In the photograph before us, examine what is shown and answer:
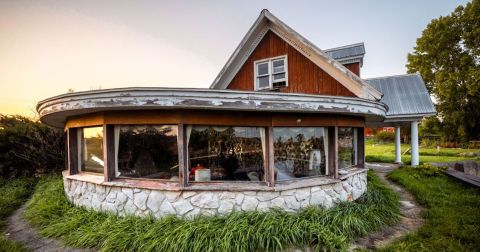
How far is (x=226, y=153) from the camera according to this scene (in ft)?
15.6

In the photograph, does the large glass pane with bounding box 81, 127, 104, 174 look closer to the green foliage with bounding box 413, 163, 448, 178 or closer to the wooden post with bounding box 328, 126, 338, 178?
the wooden post with bounding box 328, 126, 338, 178

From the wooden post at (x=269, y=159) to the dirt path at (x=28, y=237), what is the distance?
11.9 ft

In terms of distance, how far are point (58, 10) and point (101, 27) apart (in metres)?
1.30

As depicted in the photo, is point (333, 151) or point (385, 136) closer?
point (333, 151)

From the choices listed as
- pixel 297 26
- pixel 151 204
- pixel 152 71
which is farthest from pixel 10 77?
pixel 297 26

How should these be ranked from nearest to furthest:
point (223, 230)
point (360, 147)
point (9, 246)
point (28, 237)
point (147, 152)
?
point (223, 230) → point (9, 246) → point (28, 237) → point (147, 152) → point (360, 147)

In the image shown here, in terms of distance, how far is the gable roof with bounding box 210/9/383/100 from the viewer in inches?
287

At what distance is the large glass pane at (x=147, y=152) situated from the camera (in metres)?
4.59

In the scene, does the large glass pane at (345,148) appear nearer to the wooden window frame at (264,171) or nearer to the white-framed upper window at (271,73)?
the wooden window frame at (264,171)

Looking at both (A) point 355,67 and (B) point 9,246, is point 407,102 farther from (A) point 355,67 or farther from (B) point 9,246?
(B) point 9,246

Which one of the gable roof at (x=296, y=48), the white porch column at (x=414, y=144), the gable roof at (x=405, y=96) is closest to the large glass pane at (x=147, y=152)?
the gable roof at (x=296, y=48)

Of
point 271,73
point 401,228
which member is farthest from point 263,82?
point 401,228

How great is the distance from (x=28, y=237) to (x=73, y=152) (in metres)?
2.01

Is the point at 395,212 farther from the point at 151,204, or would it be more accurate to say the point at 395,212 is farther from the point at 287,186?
the point at 151,204
